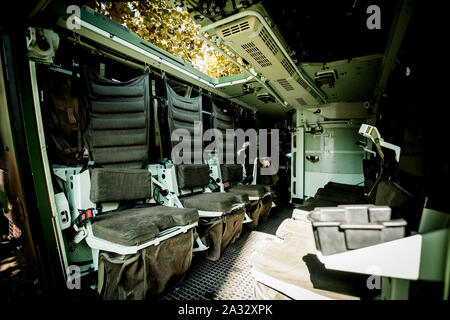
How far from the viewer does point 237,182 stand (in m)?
4.84

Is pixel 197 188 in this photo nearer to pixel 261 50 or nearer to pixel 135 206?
pixel 135 206

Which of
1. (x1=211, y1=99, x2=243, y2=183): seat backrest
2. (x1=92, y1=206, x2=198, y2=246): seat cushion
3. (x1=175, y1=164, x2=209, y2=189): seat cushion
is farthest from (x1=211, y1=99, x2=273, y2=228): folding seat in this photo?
(x1=92, y1=206, x2=198, y2=246): seat cushion

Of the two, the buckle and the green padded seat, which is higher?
the buckle

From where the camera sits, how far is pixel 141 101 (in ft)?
8.82

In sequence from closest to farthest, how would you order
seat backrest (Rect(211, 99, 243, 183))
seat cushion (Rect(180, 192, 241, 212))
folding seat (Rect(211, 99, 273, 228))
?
seat cushion (Rect(180, 192, 241, 212))
folding seat (Rect(211, 99, 273, 228))
seat backrest (Rect(211, 99, 243, 183))

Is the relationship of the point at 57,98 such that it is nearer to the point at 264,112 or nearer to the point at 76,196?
the point at 76,196

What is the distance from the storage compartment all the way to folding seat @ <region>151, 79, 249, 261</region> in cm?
196

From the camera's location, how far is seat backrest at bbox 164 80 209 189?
3.21 meters

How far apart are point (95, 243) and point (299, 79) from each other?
12.3 feet

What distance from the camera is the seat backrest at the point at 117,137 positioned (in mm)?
2223

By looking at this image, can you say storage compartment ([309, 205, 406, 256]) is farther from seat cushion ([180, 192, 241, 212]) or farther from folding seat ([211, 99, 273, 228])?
folding seat ([211, 99, 273, 228])

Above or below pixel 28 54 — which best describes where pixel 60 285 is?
below

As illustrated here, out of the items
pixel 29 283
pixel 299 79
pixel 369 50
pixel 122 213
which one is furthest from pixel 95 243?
pixel 369 50

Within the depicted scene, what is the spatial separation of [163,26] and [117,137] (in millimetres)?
5240
